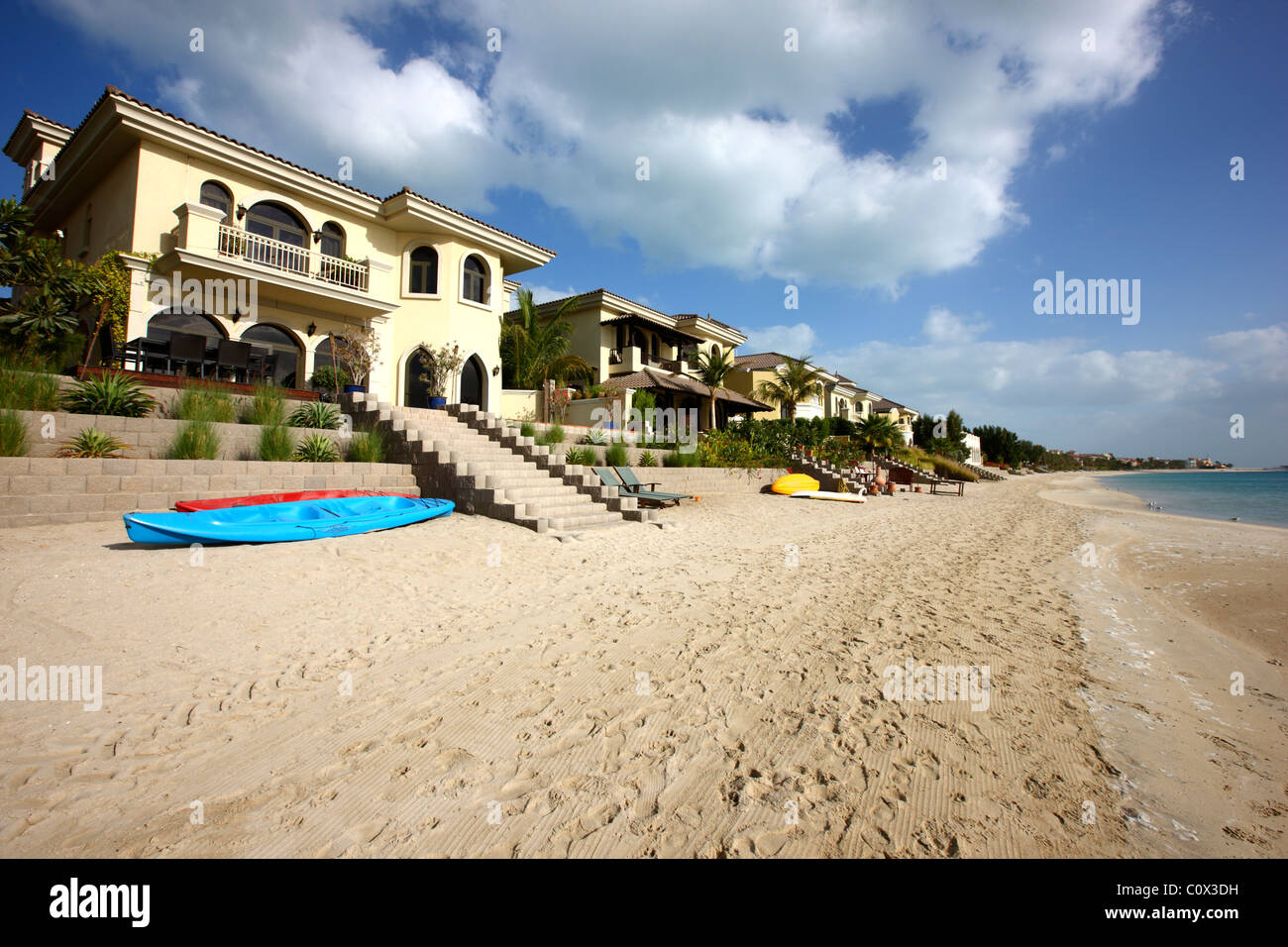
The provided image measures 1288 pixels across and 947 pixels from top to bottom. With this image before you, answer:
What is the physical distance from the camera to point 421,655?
4230 mm

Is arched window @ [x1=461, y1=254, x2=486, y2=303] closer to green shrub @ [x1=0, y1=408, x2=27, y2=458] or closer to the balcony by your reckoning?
the balcony

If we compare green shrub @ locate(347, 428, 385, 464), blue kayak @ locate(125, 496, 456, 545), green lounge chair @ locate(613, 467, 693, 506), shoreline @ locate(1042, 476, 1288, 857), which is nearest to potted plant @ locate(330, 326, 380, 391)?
green shrub @ locate(347, 428, 385, 464)

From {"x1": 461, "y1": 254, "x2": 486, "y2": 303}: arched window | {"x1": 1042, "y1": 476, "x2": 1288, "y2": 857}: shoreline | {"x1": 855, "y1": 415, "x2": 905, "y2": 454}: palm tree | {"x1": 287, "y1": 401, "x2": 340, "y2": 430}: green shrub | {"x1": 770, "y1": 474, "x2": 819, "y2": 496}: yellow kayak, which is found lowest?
{"x1": 1042, "y1": 476, "x2": 1288, "y2": 857}: shoreline

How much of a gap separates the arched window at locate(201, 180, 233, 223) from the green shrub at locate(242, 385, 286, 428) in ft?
22.9

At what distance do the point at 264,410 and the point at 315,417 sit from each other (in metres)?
0.97

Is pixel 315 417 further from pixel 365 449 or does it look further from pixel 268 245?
pixel 268 245

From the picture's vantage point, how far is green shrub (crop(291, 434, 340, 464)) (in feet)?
31.3

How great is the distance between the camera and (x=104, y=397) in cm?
801

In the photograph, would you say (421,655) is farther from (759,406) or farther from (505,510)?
(759,406)
